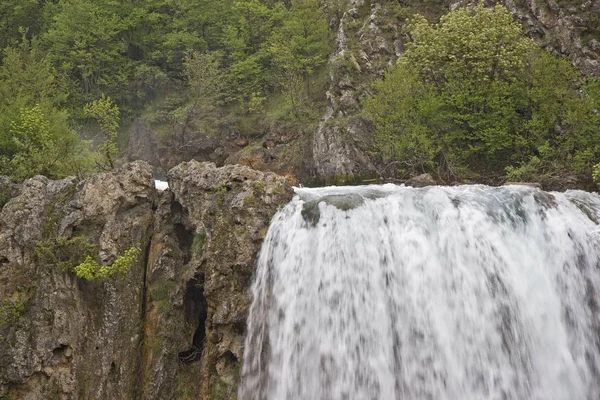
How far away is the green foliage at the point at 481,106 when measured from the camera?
58.3 ft

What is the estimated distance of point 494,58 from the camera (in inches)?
764

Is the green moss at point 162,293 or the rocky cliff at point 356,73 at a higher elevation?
the rocky cliff at point 356,73

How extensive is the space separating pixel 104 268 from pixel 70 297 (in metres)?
1.16

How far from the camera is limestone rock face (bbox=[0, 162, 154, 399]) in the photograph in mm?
10352

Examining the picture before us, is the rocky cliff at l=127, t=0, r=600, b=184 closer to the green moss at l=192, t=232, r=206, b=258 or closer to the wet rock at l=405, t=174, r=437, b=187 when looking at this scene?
the wet rock at l=405, t=174, r=437, b=187

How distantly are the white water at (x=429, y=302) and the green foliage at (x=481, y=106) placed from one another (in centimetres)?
737

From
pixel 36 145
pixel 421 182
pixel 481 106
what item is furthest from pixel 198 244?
pixel 481 106

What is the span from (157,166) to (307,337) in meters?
21.4

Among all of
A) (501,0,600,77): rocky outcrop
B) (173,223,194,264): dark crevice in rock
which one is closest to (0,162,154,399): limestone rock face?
(173,223,194,264): dark crevice in rock

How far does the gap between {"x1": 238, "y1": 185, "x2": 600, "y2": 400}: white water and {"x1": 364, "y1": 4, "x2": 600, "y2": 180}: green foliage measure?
290 inches

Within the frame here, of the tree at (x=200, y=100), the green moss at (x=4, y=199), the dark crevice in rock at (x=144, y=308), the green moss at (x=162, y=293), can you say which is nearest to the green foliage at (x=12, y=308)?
the dark crevice in rock at (x=144, y=308)

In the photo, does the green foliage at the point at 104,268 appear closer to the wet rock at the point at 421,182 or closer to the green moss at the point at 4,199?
the green moss at the point at 4,199

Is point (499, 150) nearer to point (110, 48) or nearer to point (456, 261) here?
point (456, 261)

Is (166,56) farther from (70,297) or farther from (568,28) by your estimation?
(568,28)
